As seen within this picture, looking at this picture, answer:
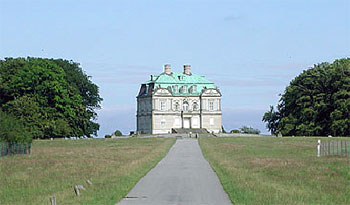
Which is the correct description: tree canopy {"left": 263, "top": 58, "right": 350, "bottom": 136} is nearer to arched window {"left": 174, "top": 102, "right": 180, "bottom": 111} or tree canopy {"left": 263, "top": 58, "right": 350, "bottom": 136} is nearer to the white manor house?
the white manor house

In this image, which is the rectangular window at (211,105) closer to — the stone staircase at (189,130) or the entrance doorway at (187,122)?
the entrance doorway at (187,122)

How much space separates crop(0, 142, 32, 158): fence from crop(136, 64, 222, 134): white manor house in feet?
227

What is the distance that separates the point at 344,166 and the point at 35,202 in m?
19.1

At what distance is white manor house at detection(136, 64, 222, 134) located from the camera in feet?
409

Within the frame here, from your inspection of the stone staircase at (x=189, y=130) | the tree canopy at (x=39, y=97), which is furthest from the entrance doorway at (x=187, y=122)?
the tree canopy at (x=39, y=97)

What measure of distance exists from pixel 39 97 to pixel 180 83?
52269 millimetres

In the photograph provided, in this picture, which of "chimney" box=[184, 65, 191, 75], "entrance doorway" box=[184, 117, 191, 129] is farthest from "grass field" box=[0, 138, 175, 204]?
"chimney" box=[184, 65, 191, 75]

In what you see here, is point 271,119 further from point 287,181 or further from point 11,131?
point 287,181

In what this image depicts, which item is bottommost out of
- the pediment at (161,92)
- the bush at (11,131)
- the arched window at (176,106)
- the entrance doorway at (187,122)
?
the bush at (11,131)

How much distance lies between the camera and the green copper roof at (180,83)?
419ft

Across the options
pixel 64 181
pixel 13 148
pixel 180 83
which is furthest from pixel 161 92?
pixel 64 181

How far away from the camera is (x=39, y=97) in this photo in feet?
262

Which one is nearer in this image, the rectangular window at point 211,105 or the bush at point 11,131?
the bush at point 11,131

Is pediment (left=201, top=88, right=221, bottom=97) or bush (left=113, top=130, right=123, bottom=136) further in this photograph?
pediment (left=201, top=88, right=221, bottom=97)
